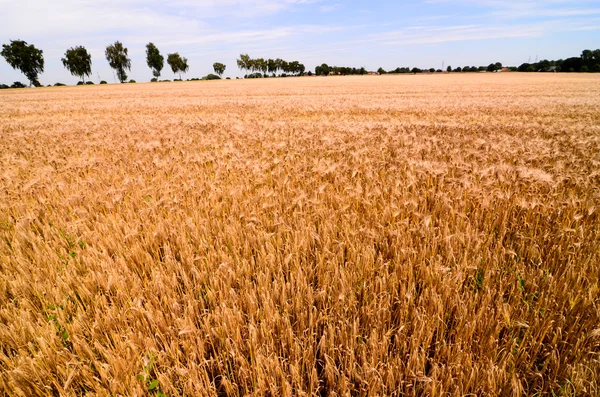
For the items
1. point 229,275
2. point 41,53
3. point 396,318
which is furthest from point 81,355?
point 41,53

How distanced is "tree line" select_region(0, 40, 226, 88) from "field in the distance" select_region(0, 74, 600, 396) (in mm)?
86520

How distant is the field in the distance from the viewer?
1.33 meters

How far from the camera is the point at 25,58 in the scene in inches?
3031

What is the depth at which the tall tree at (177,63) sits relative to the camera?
341 feet

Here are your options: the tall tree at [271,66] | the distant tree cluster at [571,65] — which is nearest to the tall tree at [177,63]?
the tall tree at [271,66]

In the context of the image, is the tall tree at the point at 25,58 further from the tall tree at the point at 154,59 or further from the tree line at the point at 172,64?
the tall tree at the point at 154,59

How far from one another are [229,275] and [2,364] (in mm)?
1150

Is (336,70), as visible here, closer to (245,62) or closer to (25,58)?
(245,62)

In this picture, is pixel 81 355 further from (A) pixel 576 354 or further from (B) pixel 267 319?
(A) pixel 576 354

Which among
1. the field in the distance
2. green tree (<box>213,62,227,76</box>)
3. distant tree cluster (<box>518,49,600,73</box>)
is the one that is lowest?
the field in the distance

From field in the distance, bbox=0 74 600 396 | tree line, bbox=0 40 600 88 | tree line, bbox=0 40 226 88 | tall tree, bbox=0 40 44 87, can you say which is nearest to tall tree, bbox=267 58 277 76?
tree line, bbox=0 40 600 88

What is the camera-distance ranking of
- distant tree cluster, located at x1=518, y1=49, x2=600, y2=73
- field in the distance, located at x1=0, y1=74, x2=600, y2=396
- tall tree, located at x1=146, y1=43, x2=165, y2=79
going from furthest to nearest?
tall tree, located at x1=146, y1=43, x2=165, y2=79 < distant tree cluster, located at x1=518, y1=49, x2=600, y2=73 < field in the distance, located at x1=0, y1=74, x2=600, y2=396

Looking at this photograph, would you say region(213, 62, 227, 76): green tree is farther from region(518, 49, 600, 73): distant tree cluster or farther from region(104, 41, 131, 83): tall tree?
region(518, 49, 600, 73): distant tree cluster

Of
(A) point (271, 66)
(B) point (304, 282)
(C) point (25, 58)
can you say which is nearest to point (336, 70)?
(A) point (271, 66)
